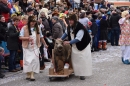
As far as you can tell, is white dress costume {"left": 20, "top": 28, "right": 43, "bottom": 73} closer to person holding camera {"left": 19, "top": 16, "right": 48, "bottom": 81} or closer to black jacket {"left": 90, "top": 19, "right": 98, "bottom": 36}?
person holding camera {"left": 19, "top": 16, "right": 48, "bottom": 81}

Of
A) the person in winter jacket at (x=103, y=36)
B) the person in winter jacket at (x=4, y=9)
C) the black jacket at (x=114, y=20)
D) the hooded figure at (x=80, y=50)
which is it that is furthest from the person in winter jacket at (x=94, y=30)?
the hooded figure at (x=80, y=50)

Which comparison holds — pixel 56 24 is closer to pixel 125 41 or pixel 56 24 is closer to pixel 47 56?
pixel 47 56

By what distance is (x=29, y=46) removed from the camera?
10336mm

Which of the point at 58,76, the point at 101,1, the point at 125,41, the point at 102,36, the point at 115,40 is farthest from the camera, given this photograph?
the point at 101,1

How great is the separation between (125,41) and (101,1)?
13.7 meters

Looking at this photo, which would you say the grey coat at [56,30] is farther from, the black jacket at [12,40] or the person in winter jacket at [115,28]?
the person in winter jacket at [115,28]

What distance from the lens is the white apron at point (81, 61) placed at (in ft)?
34.0

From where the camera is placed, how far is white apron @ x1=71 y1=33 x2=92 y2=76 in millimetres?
10352

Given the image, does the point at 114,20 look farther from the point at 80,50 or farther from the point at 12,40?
the point at 80,50

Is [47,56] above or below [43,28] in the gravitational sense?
below

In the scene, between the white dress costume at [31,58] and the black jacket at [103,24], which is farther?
the black jacket at [103,24]

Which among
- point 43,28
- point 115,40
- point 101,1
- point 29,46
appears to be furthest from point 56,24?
point 101,1

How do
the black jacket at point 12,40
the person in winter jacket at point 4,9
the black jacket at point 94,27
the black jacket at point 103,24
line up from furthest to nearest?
the black jacket at point 103,24 < the black jacket at point 94,27 < the person in winter jacket at point 4,9 < the black jacket at point 12,40

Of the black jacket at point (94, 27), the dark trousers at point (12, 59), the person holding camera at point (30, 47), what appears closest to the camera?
the person holding camera at point (30, 47)
